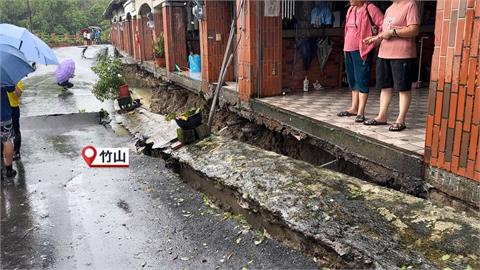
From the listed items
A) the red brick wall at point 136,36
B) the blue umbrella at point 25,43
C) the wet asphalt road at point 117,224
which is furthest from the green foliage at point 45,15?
the wet asphalt road at point 117,224

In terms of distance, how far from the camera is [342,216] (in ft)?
12.4

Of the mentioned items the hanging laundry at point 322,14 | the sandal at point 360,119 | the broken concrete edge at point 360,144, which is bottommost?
the broken concrete edge at point 360,144

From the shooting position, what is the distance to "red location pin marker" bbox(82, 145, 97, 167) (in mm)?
7730

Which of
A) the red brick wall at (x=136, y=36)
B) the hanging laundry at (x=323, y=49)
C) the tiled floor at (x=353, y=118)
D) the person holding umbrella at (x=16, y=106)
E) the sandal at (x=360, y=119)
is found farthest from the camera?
the red brick wall at (x=136, y=36)

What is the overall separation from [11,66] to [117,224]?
2.91 m

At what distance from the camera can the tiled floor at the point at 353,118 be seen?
461 centimetres

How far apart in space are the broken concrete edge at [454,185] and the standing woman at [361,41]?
5.40ft

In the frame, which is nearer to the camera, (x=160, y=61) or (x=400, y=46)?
(x=400, y=46)

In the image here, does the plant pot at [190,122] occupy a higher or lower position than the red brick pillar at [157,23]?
lower

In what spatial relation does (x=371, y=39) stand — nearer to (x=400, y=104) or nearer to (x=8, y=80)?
(x=400, y=104)

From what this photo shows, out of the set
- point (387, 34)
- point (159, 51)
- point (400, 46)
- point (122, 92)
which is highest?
point (387, 34)

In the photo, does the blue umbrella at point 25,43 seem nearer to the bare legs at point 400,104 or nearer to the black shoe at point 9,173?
the black shoe at point 9,173

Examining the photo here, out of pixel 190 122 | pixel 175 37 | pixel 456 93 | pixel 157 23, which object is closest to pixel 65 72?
pixel 157 23

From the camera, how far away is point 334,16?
854 centimetres
